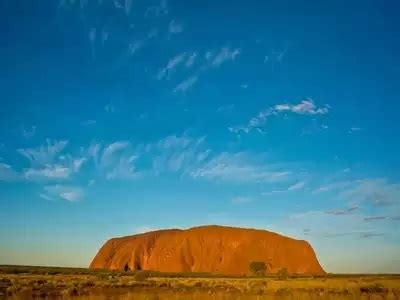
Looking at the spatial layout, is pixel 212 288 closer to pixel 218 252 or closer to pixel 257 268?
pixel 257 268

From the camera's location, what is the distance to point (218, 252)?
161 metres

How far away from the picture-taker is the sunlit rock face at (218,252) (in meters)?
155

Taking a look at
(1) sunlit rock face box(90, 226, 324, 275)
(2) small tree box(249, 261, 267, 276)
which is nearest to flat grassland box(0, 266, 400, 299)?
(2) small tree box(249, 261, 267, 276)

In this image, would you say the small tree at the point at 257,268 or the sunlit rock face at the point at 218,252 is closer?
the small tree at the point at 257,268

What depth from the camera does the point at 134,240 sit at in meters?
183

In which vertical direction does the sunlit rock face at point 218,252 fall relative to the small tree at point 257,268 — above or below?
above

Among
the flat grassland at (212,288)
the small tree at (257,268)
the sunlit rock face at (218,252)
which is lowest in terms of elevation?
the flat grassland at (212,288)

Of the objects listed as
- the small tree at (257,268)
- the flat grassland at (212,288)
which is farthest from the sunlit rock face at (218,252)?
the flat grassland at (212,288)

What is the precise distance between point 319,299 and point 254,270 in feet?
347

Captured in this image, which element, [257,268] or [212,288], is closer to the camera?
[212,288]

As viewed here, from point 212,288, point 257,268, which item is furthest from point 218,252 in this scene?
point 212,288

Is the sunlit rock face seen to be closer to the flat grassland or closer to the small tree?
the small tree

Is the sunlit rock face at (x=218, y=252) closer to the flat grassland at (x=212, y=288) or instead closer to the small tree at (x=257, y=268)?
the small tree at (x=257, y=268)

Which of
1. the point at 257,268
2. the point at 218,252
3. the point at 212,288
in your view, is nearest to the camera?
the point at 212,288
